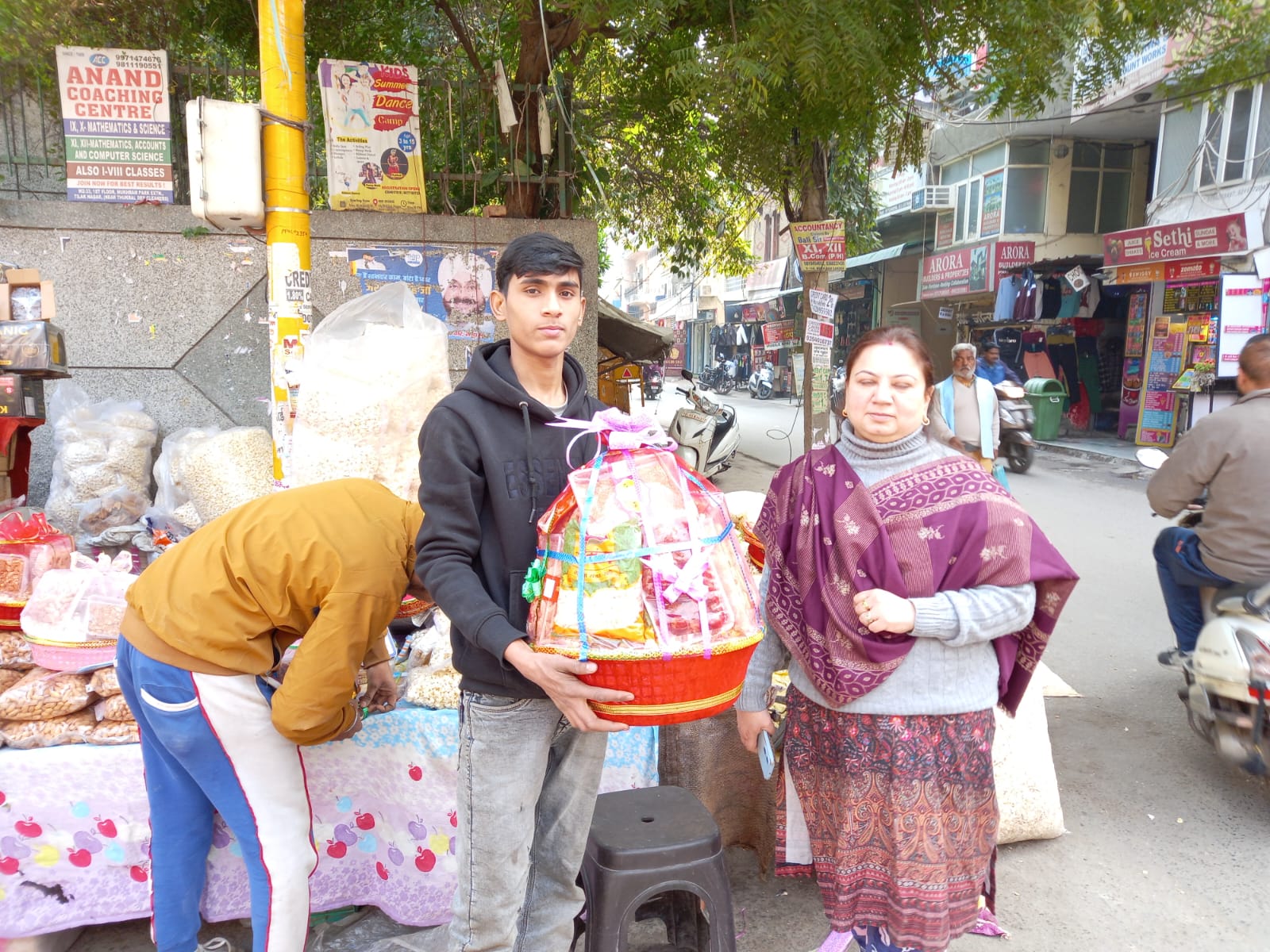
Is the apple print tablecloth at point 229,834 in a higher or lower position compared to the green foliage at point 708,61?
lower

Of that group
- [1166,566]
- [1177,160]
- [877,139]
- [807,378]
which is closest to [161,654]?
[1166,566]

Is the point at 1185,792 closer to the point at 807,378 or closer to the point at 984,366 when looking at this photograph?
the point at 807,378

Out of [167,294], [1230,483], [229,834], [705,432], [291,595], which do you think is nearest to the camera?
[291,595]

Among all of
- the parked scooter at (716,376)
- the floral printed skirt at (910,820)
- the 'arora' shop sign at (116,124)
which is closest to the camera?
the floral printed skirt at (910,820)

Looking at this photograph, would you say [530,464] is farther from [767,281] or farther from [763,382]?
[767,281]

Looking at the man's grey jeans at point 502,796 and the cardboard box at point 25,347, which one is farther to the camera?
the cardboard box at point 25,347

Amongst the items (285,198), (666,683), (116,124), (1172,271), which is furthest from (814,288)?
(1172,271)

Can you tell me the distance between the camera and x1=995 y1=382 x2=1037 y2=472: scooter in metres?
11.2

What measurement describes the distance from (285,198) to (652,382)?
21.5 m

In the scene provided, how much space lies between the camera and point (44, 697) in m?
2.43

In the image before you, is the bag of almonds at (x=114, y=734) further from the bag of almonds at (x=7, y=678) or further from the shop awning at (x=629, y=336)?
the shop awning at (x=629, y=336)

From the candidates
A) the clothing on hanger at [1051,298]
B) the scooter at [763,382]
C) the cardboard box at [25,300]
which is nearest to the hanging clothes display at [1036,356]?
the clothing on hanger at [1051,298]

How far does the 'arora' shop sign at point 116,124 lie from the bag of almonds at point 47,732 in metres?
4.08

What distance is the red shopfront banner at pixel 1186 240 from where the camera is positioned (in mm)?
11141
